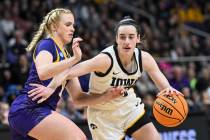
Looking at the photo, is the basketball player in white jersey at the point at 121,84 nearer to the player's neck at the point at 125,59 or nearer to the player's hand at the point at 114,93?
the player's neck at the point at 125,59

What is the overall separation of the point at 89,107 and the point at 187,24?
11.6m

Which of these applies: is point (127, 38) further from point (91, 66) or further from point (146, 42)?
point (146, 42)

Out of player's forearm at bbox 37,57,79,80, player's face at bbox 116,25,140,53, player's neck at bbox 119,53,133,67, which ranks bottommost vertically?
player's neck at bbox 119,53,133,67

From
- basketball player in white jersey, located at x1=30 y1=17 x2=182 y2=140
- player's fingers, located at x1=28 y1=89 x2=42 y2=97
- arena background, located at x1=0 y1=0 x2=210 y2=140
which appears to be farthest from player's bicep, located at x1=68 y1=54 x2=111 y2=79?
arena background, located at x1=0 y1=0 x2=210 y2=140

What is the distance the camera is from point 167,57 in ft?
48.1

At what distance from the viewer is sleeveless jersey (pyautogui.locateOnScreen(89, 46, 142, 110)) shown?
5848 millimetres

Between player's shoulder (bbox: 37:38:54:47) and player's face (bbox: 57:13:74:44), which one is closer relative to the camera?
player's shoulder (bbox: 37:38:54:47)

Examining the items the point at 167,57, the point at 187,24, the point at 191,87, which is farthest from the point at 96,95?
the point at 187,24

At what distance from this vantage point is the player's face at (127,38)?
5.76 metres

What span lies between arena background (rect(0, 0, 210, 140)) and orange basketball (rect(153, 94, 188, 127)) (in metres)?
3.38

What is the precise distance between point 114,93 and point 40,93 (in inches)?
34.0

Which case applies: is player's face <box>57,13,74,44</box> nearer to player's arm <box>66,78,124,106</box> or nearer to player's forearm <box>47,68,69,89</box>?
player's forearm <box>47,68,69,89</box>

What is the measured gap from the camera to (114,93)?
5.81m

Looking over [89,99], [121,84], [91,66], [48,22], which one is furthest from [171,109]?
[48,22]
